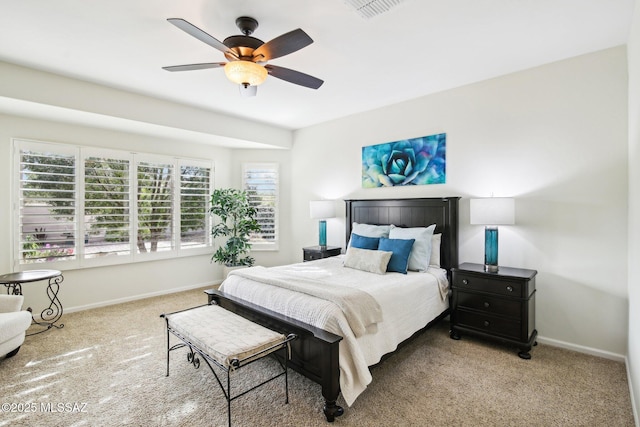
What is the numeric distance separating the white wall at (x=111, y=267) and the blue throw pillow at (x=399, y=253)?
356 centimetres

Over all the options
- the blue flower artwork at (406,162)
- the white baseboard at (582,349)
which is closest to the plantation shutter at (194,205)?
the blue flower artwork at (406,162)

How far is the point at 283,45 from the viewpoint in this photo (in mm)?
2154

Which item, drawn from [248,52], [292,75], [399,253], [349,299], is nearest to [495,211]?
[399,253]

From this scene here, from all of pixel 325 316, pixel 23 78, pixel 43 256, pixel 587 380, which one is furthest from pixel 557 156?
pixel 43 256

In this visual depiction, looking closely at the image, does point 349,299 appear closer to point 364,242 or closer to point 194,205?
point 364,242

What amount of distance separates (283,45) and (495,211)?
2.48 meters

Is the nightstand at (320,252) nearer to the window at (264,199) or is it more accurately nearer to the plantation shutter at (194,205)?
the window at (264,199)

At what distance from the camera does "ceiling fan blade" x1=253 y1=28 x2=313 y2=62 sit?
202 centimetres

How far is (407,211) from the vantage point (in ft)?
13.3

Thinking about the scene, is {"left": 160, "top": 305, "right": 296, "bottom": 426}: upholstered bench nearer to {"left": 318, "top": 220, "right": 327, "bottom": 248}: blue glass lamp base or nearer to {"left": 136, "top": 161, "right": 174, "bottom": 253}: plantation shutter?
{"left": 318, "top": 220, "right": 327, "bottom": 248}: blue glass lamp base

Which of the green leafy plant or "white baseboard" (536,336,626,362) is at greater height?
the green leafy plant

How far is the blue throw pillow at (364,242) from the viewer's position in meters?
3.72

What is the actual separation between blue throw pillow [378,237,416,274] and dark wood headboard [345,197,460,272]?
0.53 m

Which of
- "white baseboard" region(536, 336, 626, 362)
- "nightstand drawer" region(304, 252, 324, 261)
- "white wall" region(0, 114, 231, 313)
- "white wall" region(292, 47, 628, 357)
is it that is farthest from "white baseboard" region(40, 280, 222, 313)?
"white baseboard" region(536, 336, 626, 362)
